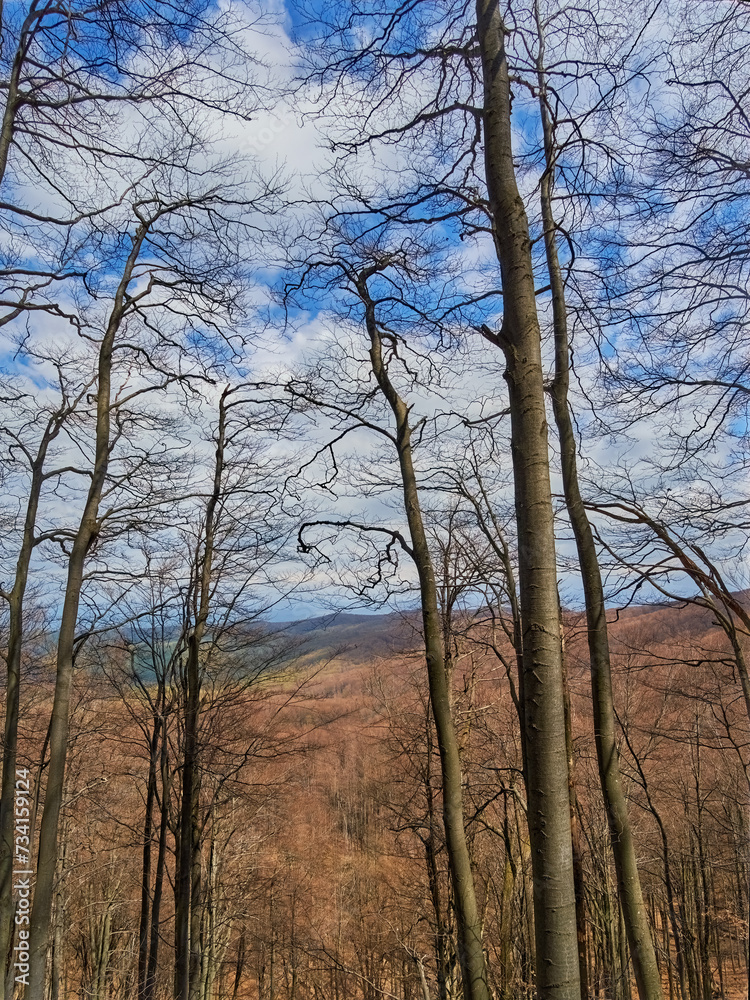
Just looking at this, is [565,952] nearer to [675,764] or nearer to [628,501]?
[628,501]

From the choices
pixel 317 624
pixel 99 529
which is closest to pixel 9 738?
pixel 99 529

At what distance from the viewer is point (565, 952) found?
2.33m

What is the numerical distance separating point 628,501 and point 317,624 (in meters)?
3.89

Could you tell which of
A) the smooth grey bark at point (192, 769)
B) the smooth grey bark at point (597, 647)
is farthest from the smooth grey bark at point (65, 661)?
the smooth grey bark at point (597, 647)

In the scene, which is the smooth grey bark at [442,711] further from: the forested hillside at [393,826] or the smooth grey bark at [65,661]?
the smooth grey bark at [65,661]

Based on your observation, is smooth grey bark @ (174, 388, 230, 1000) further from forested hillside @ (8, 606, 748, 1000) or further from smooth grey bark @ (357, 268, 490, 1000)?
smooth grey bark @ (357, 268, 490, 1000)

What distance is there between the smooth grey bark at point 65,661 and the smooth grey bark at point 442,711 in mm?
3129

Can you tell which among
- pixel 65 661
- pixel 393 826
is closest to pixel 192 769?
pixel 65 661

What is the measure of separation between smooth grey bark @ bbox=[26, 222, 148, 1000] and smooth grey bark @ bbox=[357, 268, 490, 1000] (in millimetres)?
3129

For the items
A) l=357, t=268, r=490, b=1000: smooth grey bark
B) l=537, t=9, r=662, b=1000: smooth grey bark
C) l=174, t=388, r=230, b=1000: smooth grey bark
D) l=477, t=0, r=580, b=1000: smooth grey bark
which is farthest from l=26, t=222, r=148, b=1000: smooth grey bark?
l=477, t=0, r=580, b=1000: smooth grey bark

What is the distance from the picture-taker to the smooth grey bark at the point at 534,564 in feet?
7.79

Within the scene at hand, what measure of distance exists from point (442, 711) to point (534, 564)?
3.34 m

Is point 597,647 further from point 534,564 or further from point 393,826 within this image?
point 393,826

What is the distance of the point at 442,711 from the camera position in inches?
218
